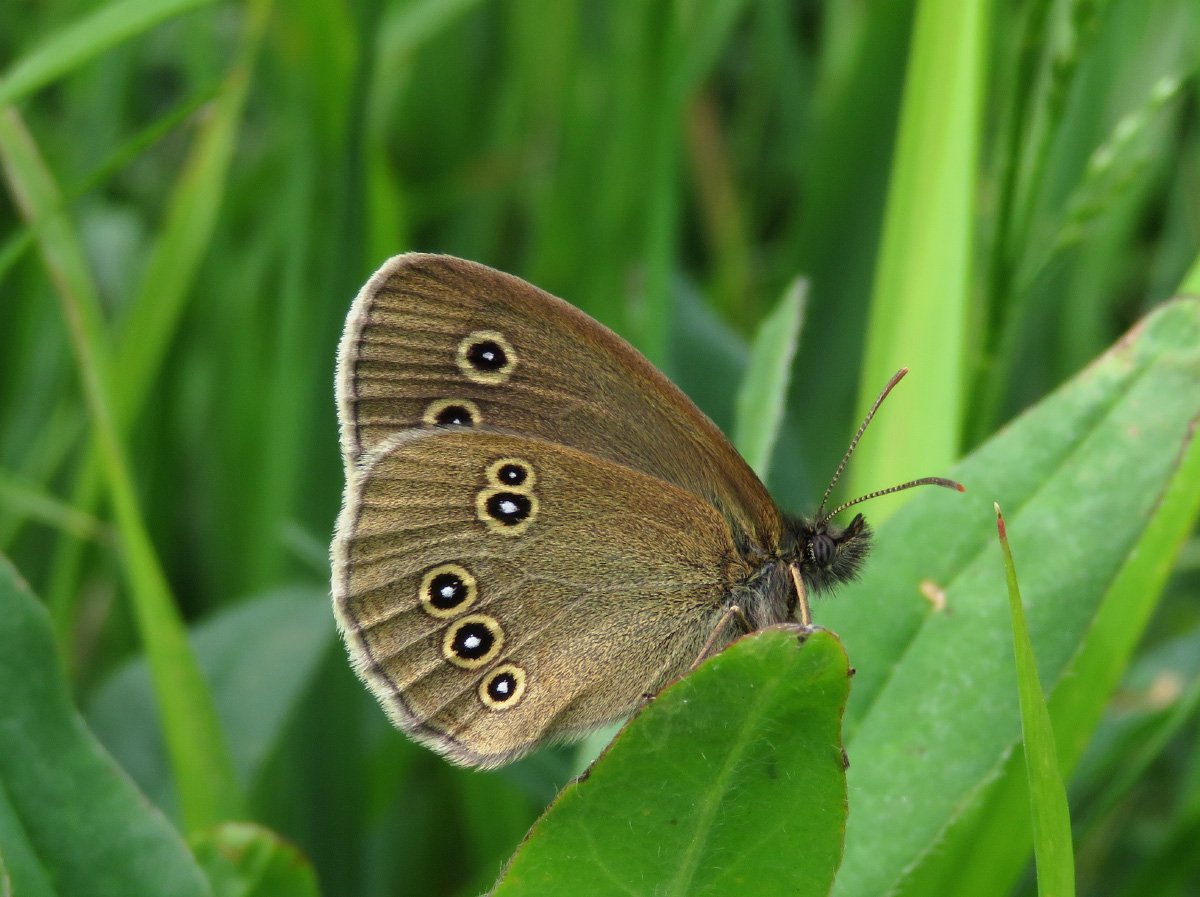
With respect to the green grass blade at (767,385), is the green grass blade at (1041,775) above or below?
below

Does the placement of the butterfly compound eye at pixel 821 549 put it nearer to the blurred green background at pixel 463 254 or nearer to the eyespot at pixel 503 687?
the blurred green background at pixel 463 254

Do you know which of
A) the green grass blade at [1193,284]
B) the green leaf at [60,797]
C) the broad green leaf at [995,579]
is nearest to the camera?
the green leaf at [60,797]

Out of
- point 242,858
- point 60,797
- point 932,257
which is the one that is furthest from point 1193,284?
point 60,797

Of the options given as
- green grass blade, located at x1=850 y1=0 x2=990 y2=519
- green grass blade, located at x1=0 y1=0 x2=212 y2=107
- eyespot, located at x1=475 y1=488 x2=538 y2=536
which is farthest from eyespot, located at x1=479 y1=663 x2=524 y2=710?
green grass blade, located at x1=0 y1=0 x2=212 y2=107

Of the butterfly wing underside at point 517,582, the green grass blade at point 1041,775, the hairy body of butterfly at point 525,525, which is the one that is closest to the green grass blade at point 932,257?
the hairy body of butterfly at point 525,525

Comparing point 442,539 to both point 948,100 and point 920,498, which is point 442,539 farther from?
point 948,100

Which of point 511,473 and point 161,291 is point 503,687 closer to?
point 511,473

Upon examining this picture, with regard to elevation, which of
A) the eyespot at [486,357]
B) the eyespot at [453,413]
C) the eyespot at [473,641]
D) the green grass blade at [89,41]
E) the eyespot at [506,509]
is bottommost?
the eyespot at [473,641]
